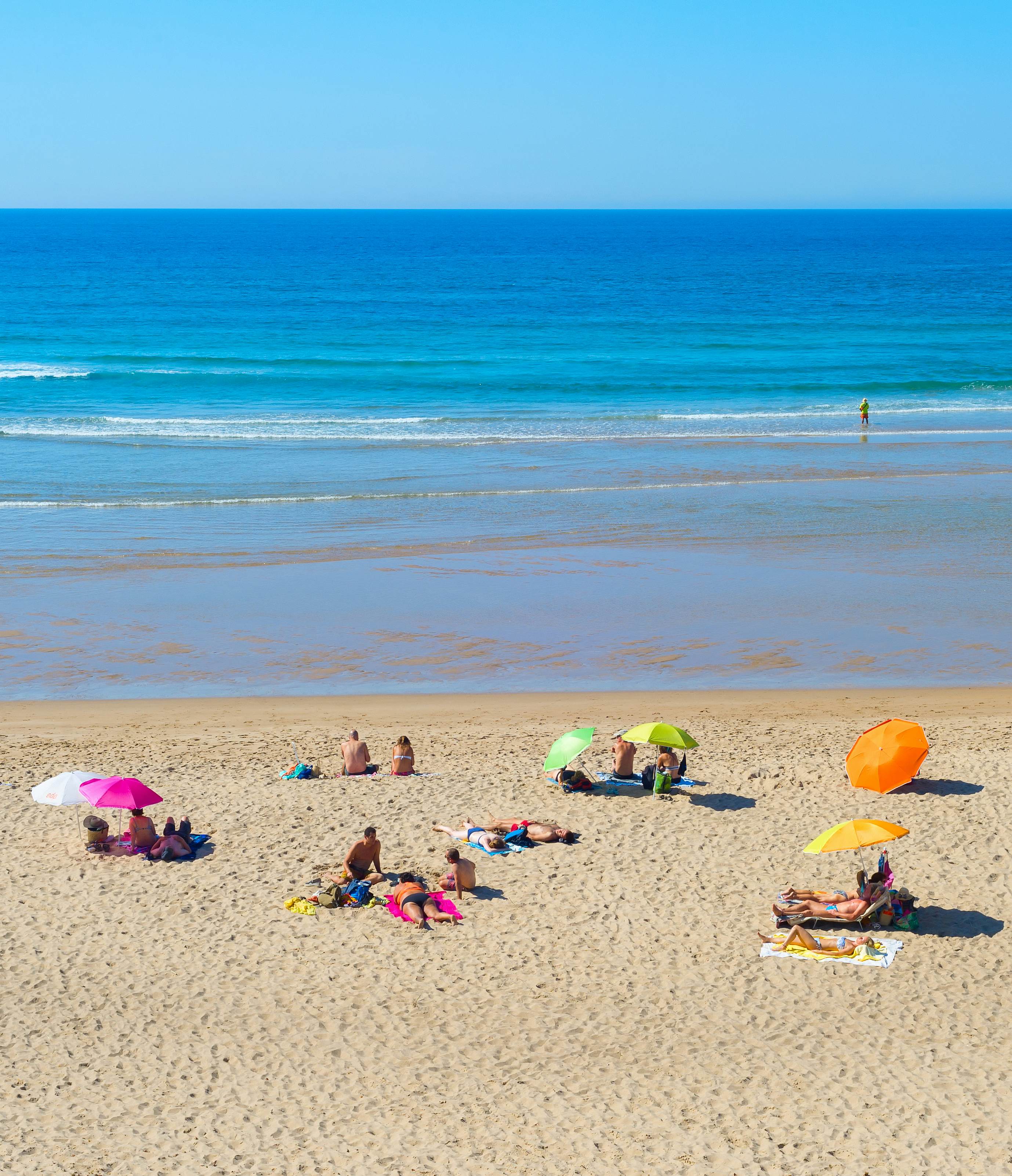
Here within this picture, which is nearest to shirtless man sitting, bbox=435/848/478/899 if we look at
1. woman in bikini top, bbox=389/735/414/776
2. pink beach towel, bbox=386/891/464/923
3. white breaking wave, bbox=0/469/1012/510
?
pink beach towel, bbox=386/891/464/923

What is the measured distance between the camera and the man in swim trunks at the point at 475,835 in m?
12.6

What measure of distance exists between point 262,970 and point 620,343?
4652cm

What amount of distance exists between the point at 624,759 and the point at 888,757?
9.82 feet

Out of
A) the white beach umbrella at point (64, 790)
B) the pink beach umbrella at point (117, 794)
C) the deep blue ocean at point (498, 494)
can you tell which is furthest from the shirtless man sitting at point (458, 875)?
the deep blue ocean at point (498, 494)

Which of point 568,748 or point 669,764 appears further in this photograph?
point 669,764

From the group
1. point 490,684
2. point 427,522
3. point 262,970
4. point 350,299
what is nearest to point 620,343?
point 350,299

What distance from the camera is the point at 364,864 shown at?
11891mm

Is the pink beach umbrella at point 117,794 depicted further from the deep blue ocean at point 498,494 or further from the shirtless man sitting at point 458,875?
the deep blue ocean at point 498,494

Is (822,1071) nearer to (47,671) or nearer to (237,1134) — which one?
(237,1134)

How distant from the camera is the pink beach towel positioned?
1141cm

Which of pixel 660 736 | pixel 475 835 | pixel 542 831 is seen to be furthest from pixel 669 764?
pixel 475 835

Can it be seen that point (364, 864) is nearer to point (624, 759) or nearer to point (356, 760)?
point (356, 760)

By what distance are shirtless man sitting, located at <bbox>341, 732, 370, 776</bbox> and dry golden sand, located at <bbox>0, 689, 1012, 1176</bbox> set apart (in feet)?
0.82

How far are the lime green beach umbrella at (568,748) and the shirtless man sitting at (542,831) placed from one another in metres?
0.78
